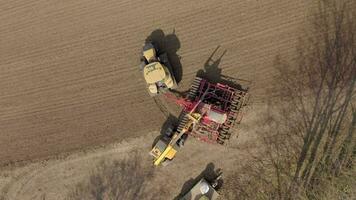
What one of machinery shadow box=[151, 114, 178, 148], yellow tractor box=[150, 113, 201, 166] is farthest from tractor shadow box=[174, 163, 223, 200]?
machinery shadow box=[151, 114, 178, 148]

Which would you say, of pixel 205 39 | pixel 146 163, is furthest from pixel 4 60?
pixel 205 39

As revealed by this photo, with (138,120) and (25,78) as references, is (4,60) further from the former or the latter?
(138,120)

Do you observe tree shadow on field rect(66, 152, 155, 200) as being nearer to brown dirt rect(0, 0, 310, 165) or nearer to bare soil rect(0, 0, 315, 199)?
bare soil rect(0, 0, 315, 199)

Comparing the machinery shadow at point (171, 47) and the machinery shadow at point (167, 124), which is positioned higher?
Answer: the machinery shadow at point (171, 47)

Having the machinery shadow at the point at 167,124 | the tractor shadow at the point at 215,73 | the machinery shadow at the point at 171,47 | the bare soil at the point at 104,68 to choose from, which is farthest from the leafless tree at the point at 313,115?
the machinery shadow at the point at 171,47

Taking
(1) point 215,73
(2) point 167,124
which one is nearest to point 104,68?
(2) point 167,124

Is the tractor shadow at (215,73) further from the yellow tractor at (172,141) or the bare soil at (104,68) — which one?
the yellow tractor at (172,141)
